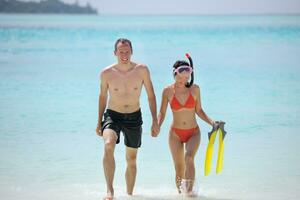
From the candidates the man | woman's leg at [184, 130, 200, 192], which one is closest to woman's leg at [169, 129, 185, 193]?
woman's leg at [184, 130, 200, 192]

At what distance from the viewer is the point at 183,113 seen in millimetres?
6984

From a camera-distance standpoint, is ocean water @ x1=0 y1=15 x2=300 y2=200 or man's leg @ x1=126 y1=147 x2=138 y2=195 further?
ocean water @ x1=0 y1=15 x2=300 y2=200

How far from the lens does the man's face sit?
22.2 feet

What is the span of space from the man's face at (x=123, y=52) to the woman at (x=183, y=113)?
46cm

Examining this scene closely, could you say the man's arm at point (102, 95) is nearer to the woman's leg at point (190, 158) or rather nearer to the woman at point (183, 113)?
the woman at point (183, 113)

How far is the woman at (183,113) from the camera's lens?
6.88m

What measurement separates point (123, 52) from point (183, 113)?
0.82 meters

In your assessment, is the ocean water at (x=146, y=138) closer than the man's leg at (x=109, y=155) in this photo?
No

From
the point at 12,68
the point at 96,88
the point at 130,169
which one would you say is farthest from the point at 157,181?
the point at 12,68

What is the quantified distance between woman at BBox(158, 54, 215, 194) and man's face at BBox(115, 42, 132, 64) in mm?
457

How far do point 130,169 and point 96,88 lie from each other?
32.6ft

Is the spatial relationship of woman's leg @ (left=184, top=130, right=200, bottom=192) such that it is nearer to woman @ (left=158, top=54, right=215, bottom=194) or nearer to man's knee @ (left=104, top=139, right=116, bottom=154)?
woman @ (left=158, top=54, right=215, bottom=194)

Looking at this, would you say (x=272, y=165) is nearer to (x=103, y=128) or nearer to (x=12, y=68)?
(x=103, y=128)

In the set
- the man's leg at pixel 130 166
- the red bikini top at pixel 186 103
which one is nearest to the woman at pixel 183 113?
the red bikini top at pixel 186 103
